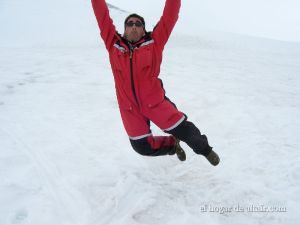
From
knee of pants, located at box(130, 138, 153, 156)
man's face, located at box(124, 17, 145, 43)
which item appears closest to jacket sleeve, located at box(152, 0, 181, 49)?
man's face, located at box(124, 17, 145, 43)

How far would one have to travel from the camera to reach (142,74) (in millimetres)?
4551

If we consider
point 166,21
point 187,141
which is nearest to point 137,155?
point 187,141

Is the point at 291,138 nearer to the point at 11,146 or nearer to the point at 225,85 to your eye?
the point at 225,85

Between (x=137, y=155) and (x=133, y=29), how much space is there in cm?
240

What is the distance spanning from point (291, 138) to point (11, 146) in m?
5.20

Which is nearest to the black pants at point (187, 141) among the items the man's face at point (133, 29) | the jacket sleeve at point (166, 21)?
the jacket sleeve at point (166, 21)

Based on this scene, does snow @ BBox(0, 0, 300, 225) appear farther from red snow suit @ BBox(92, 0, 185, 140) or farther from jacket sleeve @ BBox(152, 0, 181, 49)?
jacket sleeve @ BBox(152, 0, 181, 49)

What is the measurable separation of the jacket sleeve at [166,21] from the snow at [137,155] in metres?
2.08

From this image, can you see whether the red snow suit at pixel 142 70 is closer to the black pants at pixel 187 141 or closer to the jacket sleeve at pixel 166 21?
the jacket sleeve at pixel 166 21

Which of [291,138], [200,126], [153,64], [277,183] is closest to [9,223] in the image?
[153,64]

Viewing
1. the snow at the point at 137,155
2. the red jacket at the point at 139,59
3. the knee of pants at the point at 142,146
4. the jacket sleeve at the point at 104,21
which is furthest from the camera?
the knee of pants at the point at 142,146

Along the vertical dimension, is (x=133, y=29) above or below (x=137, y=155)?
above

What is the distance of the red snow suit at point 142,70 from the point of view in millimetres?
4531

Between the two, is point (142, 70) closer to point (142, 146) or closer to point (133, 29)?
point (133, 29)
